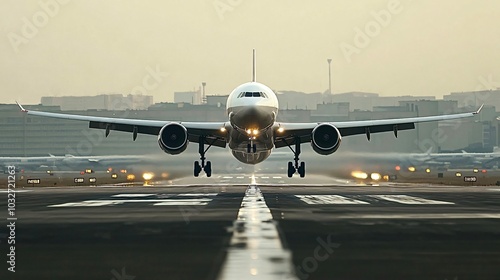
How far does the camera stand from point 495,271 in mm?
11070

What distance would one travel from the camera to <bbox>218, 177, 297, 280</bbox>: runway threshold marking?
36.2ft

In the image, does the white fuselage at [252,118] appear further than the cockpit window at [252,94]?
No

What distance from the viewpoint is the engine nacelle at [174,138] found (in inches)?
1813

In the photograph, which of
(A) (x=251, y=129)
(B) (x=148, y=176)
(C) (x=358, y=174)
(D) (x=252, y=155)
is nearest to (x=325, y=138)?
(D) (x=252, y=155)

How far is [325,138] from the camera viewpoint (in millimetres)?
47094

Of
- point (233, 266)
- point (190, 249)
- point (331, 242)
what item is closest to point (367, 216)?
point (331, 242)

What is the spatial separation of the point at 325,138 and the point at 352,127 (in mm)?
5869

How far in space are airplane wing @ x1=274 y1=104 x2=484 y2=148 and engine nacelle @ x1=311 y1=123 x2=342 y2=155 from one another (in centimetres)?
82

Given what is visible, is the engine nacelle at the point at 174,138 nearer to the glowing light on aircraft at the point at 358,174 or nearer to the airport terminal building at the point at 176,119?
the glowing light on aircraft at the point at 358,174

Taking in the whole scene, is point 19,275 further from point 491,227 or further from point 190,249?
point 491,227

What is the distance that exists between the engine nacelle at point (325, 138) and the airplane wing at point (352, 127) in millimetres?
823

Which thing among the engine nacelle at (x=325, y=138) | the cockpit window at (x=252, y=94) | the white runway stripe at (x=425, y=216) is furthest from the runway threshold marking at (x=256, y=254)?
the engine nacelle at (x=325, y=138)

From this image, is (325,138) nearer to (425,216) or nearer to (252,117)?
(252,117)

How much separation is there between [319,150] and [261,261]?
3490 cm
